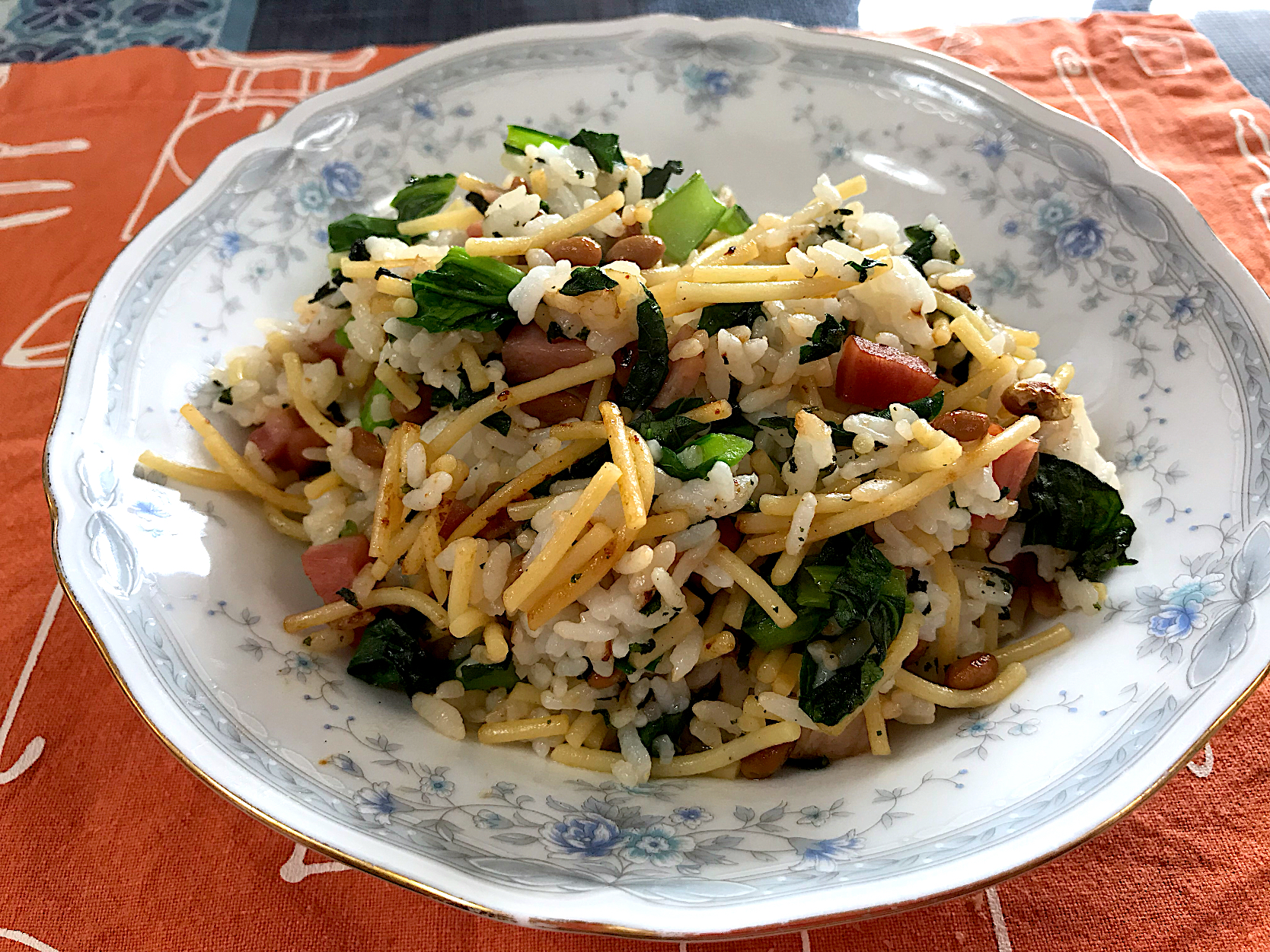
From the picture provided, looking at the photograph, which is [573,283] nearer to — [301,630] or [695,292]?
[695,292]

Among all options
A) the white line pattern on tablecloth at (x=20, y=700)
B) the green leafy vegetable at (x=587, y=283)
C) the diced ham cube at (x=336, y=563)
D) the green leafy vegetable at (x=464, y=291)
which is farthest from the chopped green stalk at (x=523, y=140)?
the white line pattern on tablecloth at (x=20, y=700)

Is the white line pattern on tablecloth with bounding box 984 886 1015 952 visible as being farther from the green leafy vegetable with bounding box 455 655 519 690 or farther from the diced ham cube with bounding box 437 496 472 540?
the diced ham cube with bounding box 437 496 472 540

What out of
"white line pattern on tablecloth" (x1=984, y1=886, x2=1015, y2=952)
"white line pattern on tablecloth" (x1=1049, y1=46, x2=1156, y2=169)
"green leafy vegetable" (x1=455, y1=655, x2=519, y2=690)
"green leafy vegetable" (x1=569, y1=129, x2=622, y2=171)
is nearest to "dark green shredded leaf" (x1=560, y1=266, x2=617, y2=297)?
"green leafy vegetable" (x1=569, y1=129, x2=622, y2=171)

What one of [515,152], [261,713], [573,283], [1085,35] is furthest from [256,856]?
[1085,35]

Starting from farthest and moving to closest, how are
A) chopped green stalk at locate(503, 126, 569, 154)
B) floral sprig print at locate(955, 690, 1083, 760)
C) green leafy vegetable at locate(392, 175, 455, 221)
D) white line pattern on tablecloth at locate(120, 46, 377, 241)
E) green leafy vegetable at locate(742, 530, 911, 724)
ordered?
white line pattern on tablecloth at locate(120, 46, 377, 241)
green leafy vegetable at locate(392, 175, 455, 221)
chopped green stalk at locate(503, 126, 569, 154)
green leafy vegetable at locate(742, 530, 911, 724)
floral sprig print at locate(955, 690, 1083, 760)

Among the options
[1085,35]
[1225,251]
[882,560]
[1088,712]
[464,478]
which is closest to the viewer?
[1088,712]

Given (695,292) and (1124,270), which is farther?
(1124,270)
